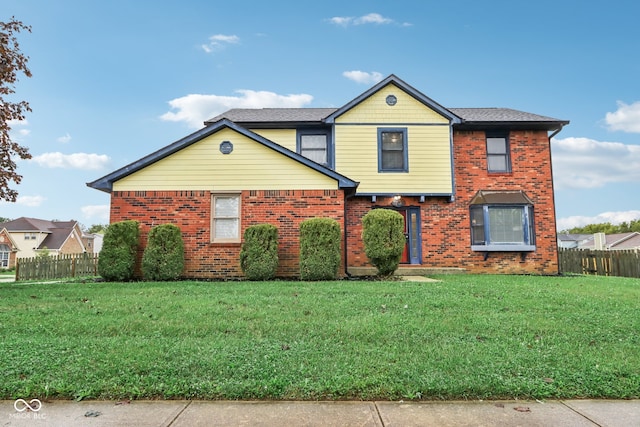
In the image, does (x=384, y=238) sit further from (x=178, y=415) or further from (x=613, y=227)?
(x=613, y=227)

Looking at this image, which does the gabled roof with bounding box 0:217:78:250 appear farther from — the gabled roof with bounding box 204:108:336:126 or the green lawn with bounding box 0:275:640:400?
the green lawn with bounding box 0:275:640:400

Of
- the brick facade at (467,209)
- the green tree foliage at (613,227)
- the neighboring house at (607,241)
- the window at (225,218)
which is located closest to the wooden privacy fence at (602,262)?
the brick facade at (467,209)

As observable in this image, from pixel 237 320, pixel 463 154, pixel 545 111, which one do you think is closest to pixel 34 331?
pixel 237 320

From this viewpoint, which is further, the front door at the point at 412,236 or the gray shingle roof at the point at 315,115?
the gray shingle roof at the point at 315,115

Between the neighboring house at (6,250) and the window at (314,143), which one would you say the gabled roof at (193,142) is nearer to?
the window at (314,143)

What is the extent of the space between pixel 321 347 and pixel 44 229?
157 ft

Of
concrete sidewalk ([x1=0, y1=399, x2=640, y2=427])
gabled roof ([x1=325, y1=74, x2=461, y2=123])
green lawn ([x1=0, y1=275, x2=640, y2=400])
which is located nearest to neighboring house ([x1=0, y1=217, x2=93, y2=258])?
gabled roof ([x1=325, y1=74, x2=461, y2=123])

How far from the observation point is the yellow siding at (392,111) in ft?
46.9

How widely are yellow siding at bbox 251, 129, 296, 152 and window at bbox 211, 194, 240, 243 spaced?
12.1ft

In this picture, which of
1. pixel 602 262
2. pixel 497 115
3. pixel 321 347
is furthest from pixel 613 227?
pixel 321 347

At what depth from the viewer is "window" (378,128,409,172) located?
1420cm

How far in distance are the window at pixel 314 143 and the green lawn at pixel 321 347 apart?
328 inches

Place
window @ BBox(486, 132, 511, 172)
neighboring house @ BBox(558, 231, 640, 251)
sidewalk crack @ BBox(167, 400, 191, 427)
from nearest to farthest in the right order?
sidewalk crack @ BBox(167, 400, 191, 427) → window @ BBox(486, 132, 511, 172) → neighboring house @ BBox(558, 231, 640, 251)

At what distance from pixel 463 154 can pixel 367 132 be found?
3.76m
